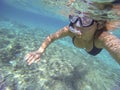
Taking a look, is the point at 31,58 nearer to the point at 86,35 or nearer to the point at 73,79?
the point at 86,35

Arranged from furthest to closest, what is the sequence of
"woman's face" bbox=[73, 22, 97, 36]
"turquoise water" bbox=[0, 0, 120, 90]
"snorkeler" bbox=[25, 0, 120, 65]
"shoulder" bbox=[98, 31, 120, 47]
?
"turquoise water" bbox=[0, 0, 120, 90] → "woman's face" bbox=[73, 22, 97, 36] → "snorkeler" bbox=[25, 0, 120, 65] → "shoulder" bbox=[98, 31, 120, 47]

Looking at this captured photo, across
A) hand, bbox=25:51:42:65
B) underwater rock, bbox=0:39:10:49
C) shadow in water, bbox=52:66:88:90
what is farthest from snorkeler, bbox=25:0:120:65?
underwater rock, bbox=0:39:10:49

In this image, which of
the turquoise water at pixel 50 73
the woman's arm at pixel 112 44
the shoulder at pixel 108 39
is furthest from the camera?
the turquoise water at pixel 50 73

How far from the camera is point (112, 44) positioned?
207 inches

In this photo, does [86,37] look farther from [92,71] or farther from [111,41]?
[92,71]

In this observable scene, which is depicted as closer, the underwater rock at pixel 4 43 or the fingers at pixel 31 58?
the fingers at pixel 31 58

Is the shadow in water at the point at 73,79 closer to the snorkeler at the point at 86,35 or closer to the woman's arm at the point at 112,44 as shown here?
the snorkeler at the point at 86,35

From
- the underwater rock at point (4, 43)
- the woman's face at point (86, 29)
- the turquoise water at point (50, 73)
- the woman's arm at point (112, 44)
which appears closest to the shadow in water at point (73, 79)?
the turquoise water at point (50, 73)

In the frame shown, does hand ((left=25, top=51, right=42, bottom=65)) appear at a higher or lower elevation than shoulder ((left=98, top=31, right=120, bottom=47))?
lower

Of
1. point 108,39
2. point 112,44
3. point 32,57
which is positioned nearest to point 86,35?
point 108,39

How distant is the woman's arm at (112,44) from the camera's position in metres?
4.98

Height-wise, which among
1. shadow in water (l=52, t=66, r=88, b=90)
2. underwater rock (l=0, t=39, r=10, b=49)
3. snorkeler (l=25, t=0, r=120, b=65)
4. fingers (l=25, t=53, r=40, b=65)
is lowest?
shadow in water (l=52, t=66, r=88, b=90)

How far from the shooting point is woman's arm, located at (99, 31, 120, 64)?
4.98 meters

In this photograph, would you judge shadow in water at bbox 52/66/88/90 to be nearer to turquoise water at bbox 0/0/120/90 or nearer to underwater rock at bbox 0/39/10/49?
turquoise water at bbox 0/0/120/90
